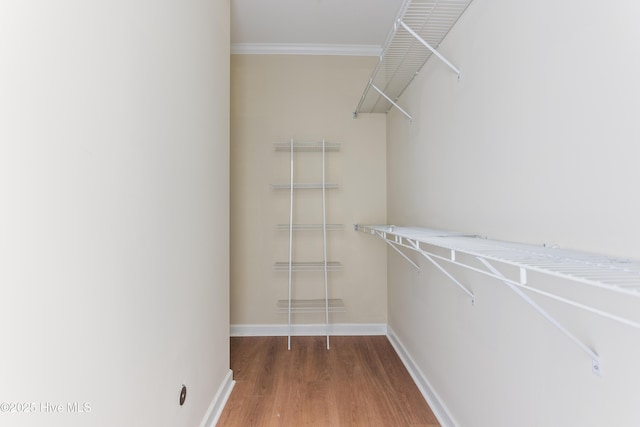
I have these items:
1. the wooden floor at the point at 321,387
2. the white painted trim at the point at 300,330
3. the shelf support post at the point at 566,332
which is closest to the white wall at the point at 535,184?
the shelf support post at the point at 566,332

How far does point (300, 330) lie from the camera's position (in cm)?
301

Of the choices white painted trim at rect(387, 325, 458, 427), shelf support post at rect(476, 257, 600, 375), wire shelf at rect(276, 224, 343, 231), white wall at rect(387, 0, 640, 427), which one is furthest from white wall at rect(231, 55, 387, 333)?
shelf support post at rect(476, 257, 600, 375)

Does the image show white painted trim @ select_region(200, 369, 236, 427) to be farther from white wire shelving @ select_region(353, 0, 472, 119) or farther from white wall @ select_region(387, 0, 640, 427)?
white wire shelving @ select_region(353, 0, 472, 119)

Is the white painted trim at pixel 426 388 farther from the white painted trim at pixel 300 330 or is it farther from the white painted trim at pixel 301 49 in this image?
the white painted trim at pixel 301 49

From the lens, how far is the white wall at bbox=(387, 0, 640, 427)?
78 centimetres

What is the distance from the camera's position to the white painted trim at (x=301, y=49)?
3.01 meters

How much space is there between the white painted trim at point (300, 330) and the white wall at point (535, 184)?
1.17 m

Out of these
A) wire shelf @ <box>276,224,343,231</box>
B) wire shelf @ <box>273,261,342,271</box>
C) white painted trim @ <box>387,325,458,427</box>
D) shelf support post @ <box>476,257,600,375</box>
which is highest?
wire shelf @ <box>276,224,343,231</box>

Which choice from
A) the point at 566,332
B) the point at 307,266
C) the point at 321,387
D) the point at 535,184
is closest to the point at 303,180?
the point at 307,266

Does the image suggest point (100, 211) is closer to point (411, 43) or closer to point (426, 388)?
point (411, 43)

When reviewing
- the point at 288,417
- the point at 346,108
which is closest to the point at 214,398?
the point at 288,417

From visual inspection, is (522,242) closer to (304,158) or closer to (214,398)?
(214,398)

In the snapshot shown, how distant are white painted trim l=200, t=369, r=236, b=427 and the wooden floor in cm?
4

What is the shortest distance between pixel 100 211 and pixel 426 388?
77.7 inches
